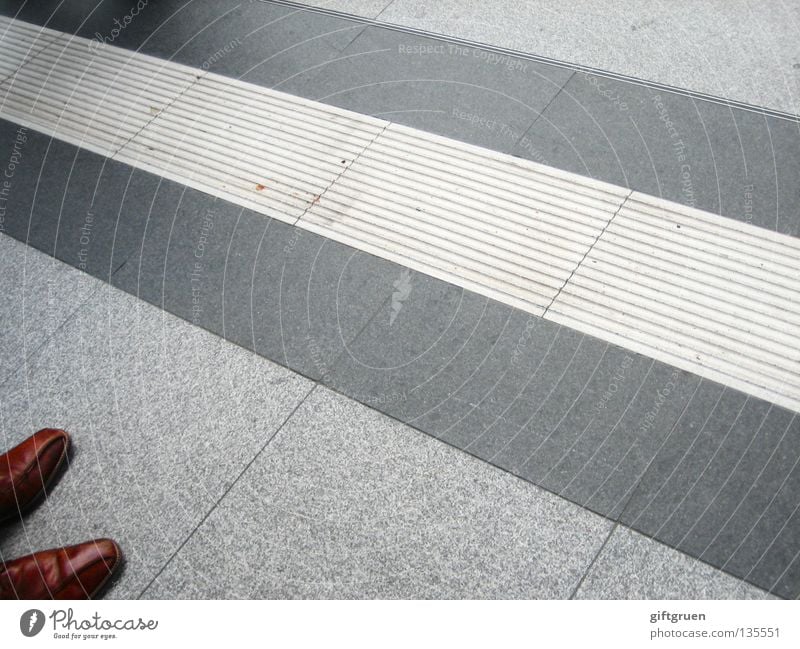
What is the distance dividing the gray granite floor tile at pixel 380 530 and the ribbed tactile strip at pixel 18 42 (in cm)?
209

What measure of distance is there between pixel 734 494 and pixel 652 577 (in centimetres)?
25

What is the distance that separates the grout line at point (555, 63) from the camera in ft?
7.35

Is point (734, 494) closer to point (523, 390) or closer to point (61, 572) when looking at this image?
point (523, 390)

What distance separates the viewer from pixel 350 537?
1.58m

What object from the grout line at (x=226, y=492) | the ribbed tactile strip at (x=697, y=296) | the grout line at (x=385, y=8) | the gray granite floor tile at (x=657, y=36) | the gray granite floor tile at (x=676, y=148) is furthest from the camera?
the grout line at (x=385, y=8)

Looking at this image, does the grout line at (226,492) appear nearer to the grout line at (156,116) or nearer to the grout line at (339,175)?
the grout line at (339,175)

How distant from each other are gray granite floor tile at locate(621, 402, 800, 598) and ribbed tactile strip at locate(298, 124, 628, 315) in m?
0.48

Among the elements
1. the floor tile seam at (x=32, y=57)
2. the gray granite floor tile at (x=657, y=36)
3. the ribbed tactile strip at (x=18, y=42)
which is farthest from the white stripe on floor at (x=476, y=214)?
the gray granite floor tile at (x=657, y=36)

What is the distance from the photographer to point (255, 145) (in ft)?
7.91

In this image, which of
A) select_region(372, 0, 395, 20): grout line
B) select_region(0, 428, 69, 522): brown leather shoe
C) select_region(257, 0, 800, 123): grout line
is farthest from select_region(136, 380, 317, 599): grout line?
select_region(372, 0, 395, 20): grout line

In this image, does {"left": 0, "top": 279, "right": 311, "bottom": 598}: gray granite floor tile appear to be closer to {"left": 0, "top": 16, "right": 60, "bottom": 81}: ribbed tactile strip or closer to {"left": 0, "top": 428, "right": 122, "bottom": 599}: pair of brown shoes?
{"left": 0, "top": 428, "right": 122, "bottom": 599}: pair of brown shoes

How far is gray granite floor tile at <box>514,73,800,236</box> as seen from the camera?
2.02 m

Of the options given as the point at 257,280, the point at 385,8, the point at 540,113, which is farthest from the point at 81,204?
the point at 540,113
